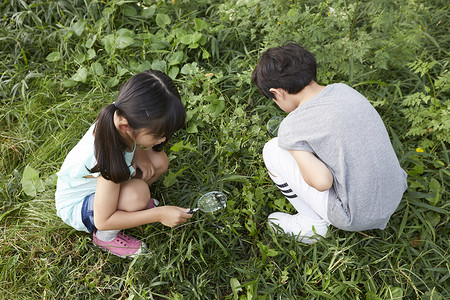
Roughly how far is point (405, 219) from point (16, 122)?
2.55 metres

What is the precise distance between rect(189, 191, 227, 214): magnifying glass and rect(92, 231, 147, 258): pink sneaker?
344 millimetres

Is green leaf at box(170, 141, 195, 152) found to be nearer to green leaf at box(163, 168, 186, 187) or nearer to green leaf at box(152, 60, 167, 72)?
green leaf at box(163, 168, 186, 187)

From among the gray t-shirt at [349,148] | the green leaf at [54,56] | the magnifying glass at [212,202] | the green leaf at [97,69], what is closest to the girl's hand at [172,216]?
the magnifying glass at [212,202]

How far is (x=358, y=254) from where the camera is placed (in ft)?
6.32

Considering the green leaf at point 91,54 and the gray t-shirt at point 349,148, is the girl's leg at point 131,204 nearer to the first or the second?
the gray t-shirt at point 349,148

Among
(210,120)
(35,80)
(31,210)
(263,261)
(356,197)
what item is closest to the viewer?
(356,197)

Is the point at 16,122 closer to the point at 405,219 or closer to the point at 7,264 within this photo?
the point at 7,264

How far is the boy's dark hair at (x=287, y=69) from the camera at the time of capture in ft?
5.57

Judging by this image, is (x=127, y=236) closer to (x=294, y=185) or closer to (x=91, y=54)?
(x=294, y=185)

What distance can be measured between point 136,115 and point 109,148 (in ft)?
0.63

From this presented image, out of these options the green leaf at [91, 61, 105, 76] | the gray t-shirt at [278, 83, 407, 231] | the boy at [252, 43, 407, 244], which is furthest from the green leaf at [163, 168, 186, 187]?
the green leaf at [91, 61, 105, 76]

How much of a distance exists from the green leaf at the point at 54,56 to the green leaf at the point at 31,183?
0.96 m

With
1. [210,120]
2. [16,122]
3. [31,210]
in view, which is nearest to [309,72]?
[210,120]

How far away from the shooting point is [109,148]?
1.54 meters
